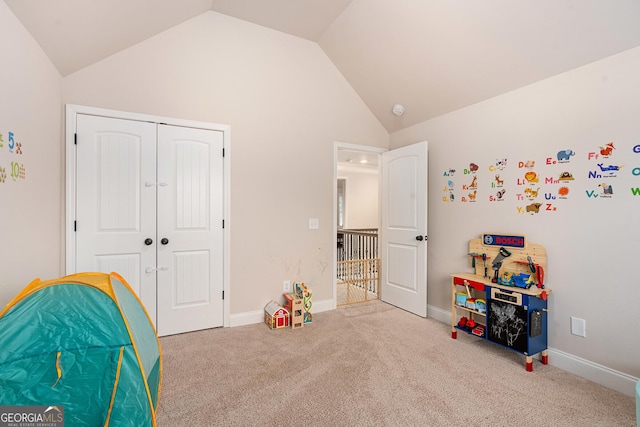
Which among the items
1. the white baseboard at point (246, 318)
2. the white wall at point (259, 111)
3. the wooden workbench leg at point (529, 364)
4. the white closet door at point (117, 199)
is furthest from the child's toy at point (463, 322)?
the white closet door at point (117, 199)

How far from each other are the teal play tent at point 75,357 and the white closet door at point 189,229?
137 cm

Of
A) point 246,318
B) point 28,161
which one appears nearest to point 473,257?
point 246,318

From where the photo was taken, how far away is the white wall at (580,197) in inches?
76.5

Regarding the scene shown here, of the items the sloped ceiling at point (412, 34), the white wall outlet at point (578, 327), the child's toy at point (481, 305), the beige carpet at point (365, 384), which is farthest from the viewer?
the child's toy at point (481, 305)

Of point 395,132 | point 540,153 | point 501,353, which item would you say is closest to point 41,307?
point 501,353

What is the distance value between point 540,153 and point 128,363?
3.06 metres

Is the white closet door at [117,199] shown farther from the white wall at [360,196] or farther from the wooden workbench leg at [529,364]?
the white wall at [360,196]

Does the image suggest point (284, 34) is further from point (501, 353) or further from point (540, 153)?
point (501, 353)

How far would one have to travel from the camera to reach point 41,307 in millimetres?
1251

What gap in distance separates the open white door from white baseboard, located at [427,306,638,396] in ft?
3.88

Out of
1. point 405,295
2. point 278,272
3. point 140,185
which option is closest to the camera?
point 140,185

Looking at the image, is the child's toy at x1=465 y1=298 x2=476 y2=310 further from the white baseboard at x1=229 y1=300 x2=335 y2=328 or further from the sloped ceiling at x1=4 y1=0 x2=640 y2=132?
the white baseboard at x1=229 y1=300 x2=335 y2=328

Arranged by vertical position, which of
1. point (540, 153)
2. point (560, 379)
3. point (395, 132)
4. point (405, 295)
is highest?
point (395, 132)

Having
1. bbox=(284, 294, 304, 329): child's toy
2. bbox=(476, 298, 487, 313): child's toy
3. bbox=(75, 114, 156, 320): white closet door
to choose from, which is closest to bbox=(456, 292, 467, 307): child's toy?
bbox=(476, 298, 487, 313): child's toy
